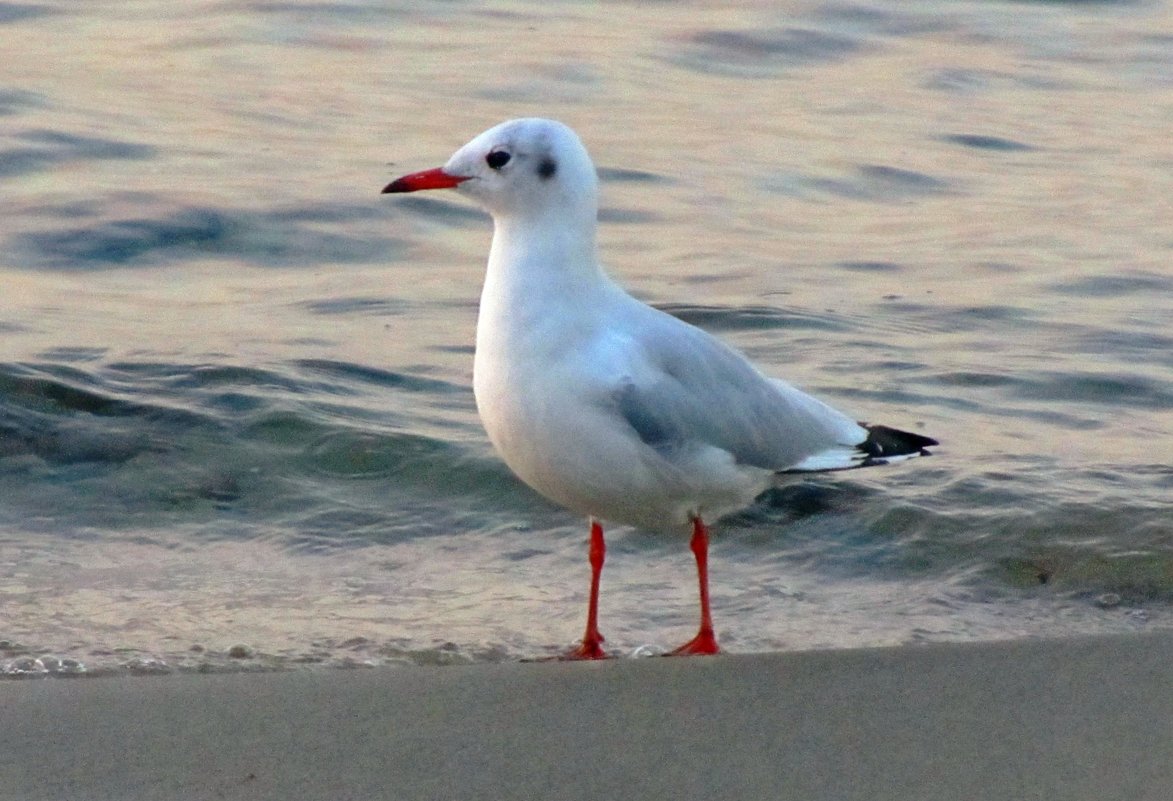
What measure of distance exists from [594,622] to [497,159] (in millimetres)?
1209

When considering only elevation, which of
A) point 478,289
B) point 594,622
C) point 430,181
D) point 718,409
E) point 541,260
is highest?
point 430,181

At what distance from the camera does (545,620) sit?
5168 mm

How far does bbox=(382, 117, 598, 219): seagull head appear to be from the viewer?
4.54 metres

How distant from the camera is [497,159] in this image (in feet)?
14.9

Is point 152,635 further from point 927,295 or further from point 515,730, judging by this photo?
point 927,295

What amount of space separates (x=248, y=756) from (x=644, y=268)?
5.39 m

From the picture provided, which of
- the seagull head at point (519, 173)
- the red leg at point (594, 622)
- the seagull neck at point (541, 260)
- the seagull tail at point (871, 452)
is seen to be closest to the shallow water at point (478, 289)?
the red leg at point (594, 622)

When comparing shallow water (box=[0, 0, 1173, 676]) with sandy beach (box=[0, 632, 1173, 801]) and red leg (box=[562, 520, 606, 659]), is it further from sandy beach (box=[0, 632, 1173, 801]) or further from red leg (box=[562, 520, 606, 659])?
sandy beach (box=[0, 632, 1173, 801])

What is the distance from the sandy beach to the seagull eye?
1200 millimetres

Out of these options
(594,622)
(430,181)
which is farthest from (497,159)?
(594,622)

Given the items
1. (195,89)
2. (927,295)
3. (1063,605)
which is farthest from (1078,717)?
(195,89)

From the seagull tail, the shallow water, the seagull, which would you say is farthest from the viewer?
the shallow water

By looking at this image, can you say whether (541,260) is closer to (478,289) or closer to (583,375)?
(583,375)

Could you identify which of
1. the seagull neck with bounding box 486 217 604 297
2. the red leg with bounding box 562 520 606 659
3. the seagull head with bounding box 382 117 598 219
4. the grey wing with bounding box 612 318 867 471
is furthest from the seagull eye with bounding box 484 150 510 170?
the red leg with bounding box 562 520 606 659
